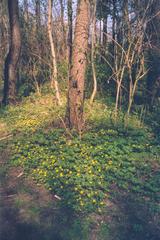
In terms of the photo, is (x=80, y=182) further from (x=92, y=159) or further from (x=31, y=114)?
(x=31, y=114)

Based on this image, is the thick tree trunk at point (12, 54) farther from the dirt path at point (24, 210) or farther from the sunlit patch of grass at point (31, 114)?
the dirt path at point (24, 210)

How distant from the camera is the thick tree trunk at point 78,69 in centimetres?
762

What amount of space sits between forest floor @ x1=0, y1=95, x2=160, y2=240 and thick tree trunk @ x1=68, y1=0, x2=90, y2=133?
47 cm

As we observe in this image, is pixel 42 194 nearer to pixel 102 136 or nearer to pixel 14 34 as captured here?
pixel 102 136

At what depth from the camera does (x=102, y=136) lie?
7.29 m

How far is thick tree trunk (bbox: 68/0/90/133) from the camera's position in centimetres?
762

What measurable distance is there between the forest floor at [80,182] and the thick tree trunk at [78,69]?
468 mm

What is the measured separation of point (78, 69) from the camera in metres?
7.71

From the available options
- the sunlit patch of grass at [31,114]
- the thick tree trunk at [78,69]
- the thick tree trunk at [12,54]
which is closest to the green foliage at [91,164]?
the thick tree trunk at [78,69]

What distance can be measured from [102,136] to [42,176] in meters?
2.16

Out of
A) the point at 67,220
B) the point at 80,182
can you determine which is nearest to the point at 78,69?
the point at 80,182

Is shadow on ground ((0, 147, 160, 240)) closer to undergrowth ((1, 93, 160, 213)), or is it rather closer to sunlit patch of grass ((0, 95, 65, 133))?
undergrowth ((1, 93, 160, 213))

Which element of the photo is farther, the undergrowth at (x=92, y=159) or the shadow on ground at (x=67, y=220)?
the undergrowth at (x=92, y=159)

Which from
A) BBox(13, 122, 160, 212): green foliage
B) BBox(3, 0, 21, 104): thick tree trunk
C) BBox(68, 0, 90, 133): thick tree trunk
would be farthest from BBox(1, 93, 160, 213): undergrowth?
BBox(3, 0, 21, 104): thick tree trunk
